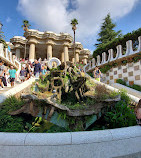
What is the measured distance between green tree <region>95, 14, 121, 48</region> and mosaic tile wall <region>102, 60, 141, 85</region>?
12.3 meters

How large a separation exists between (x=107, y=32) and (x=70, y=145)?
2336 centimetres

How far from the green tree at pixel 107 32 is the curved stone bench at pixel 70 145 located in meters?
20.8

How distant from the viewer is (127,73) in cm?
895

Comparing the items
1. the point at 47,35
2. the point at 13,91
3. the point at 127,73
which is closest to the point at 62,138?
the point at 13,91

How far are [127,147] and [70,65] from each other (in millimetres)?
4840

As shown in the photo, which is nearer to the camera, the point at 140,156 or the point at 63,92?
the point at 140,156

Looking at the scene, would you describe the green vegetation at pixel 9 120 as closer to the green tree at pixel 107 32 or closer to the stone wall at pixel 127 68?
the stone wall at pixel 127 68

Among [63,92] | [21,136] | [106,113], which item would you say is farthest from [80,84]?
[21,136]

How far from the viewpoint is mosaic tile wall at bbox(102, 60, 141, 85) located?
26.6ft

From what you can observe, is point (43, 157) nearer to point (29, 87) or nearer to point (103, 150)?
point (103, 150)

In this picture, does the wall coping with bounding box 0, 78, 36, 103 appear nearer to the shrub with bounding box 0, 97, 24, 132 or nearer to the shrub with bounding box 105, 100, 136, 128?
the shrub with bounding box 0, 97, 24, 132

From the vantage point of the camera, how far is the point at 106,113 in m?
3.78

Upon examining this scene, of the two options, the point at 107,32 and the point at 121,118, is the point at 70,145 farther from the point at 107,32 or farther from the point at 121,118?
the point at 107,32

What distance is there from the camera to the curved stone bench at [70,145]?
204 cm
